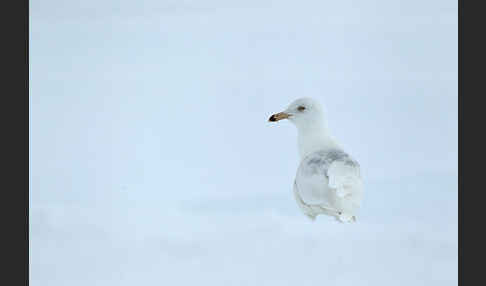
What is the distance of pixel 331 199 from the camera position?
19.7 ft

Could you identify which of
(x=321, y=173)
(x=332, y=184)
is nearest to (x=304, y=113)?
(x=321, y=173)

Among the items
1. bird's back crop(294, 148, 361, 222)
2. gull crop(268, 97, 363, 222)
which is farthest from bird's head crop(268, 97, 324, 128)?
bird's back crop(294, 148, 361, 222)

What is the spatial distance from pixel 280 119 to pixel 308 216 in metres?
0.87

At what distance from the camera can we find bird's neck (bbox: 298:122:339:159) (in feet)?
21.5

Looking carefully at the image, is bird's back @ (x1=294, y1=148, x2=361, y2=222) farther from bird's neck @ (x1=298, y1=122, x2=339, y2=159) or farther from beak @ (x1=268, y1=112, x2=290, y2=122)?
beak @ (x1=268, y1=112, x2=290, y2=122)

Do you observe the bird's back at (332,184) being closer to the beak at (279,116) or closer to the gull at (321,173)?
the gull at (321,173)

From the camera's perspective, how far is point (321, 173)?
608 cm

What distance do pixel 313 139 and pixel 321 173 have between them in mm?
589

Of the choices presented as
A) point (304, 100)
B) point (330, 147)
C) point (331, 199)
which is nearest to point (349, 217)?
point (331, 199)

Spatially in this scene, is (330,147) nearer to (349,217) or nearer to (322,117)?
(322,117)

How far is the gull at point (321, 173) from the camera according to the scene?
19.6ft

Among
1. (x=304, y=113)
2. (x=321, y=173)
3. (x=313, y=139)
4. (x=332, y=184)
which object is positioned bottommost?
(x=332, y=184)

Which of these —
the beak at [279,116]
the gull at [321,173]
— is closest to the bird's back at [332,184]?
the gull at [321,173]

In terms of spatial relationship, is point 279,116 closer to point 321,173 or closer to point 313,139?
point 313,139
